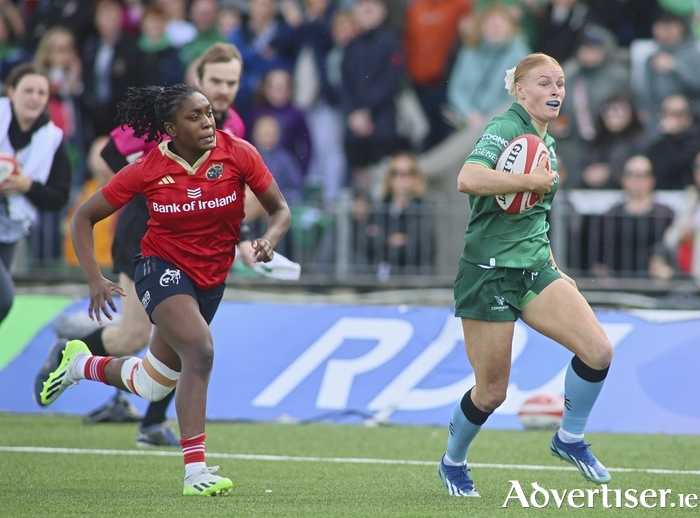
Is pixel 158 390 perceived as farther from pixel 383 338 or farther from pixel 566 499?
pixel 383 338

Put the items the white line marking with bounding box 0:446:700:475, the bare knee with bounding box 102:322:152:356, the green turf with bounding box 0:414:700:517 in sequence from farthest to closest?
1. the bare knee with bounding box 102:322:152:356
2. the white line marking with bounding box 0:446:700:475
3. the green turf with bounding box 0:414:700:517

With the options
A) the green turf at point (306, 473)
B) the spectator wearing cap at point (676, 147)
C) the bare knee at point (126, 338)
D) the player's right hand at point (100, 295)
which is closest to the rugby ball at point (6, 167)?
Result: the bare knee at point (126, 338)

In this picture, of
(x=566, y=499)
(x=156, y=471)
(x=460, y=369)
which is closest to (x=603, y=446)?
(x=460, y=369)

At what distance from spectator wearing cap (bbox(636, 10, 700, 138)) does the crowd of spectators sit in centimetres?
2

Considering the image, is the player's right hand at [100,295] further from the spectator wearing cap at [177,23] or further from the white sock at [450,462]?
the spectator wearing cap at [177,23]

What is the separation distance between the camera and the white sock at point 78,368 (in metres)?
7.19

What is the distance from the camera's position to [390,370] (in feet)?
34.2

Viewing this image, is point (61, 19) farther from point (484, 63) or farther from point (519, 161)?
point (519, 161)

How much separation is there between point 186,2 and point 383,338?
778cm

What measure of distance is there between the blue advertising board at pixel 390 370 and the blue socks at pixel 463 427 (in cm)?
363

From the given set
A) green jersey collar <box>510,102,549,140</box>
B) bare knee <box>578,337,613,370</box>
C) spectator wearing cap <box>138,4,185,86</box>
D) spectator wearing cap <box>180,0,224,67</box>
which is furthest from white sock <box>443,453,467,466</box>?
spectator wearing cap <box>180,0,224,67</box>
